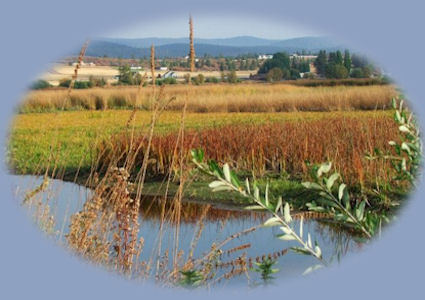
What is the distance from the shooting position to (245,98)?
41.0 ft

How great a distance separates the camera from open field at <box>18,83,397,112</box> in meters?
10.4

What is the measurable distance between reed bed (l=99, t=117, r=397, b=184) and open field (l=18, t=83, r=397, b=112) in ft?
3.75

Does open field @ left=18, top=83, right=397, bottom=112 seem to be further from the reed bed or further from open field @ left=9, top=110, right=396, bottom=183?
the reed bed

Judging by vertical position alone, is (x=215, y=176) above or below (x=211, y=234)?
above

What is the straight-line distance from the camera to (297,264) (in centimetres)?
501

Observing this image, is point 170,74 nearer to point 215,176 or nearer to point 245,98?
point 215,176

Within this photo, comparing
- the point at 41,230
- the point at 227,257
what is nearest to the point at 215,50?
the point at 227,257

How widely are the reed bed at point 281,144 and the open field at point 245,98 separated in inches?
45.0

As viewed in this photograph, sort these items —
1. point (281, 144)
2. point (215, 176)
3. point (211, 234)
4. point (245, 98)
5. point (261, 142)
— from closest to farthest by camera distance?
point (215, 176) < point (211, 234) < point (281, 144) < point (261, 142) < point (245, 98)

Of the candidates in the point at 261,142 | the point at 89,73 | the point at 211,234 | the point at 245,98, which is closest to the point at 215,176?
the point at 211,234

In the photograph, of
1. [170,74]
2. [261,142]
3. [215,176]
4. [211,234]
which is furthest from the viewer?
[261,142]

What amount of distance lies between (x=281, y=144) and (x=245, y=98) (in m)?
3.94

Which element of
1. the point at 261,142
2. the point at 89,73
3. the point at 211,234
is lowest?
the point at 211,234

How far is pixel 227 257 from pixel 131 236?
53.5 inches
